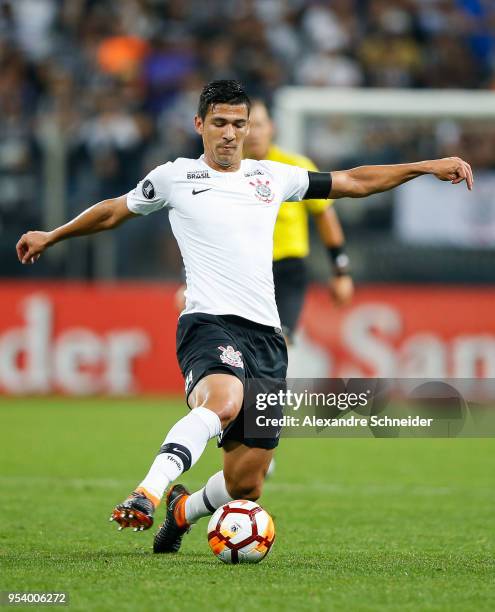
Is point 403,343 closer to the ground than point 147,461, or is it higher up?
higher up

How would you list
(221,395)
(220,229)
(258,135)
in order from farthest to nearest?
(258,135)
(220,229)
(221,395)

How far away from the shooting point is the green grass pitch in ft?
16.5

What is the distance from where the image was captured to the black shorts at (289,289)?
9.52 meters

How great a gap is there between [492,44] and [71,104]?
6.50 metres

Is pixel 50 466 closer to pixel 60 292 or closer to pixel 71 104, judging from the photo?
pixel 60 292

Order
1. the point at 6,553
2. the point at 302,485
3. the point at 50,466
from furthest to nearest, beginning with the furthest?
the point at 50,466, the point at 302,485, the point at 6,553

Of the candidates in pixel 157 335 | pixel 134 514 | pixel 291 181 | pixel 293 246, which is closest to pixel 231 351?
pixel 291 181

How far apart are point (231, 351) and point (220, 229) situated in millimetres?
624

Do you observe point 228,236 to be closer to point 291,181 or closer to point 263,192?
point 263,192

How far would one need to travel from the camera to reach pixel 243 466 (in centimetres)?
611

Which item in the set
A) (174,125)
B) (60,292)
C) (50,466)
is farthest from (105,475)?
(174,125)

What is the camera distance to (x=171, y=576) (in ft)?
17.7

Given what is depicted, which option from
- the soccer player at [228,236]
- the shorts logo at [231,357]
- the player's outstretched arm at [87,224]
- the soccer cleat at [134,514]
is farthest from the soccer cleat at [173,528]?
the player's outstretched arm at [87,224]

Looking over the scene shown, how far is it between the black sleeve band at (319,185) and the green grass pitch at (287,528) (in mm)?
1823
